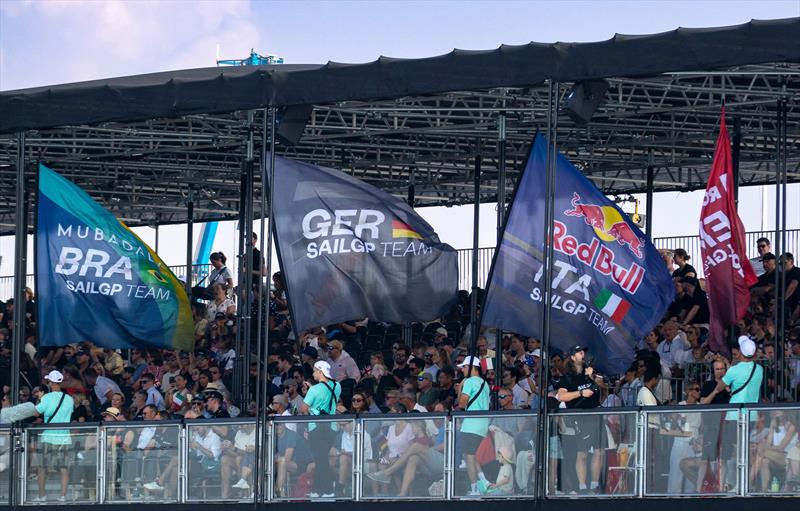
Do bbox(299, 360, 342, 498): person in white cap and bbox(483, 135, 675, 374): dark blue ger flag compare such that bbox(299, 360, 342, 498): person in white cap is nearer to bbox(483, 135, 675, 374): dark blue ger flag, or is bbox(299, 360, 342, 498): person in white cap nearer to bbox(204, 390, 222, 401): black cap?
bbox(204, 390, 222, 401): black cap

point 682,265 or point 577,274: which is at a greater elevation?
point 682,265

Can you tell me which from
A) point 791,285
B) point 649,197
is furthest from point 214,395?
point 649,197

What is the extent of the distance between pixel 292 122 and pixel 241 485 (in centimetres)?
518

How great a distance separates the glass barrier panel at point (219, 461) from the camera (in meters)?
23.8

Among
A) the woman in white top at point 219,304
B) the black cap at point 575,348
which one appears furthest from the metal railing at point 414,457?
the woman in white top at point 219,304

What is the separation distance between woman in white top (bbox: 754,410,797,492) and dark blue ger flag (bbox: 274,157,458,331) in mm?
6209

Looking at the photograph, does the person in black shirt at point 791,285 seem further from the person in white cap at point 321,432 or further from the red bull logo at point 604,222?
the person in white cap at point 321,432

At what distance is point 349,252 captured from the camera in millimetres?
25156

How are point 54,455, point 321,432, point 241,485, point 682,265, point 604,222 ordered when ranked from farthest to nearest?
point 682,265 < point 54,455 < point 241,485 < point 604,222 < point 321,432

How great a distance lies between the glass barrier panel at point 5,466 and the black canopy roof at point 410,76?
4654mm

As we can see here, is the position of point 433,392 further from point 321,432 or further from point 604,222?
point 604,222

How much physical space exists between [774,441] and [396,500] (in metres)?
4.99

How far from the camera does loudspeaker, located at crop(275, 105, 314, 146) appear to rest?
81.9 feet

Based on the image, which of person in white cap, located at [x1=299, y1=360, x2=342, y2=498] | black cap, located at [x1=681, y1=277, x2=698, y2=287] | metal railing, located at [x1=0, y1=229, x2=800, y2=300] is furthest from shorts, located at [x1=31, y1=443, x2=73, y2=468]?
metal railing, located at [x1=0, y1=229, x2=800, y2=300]
